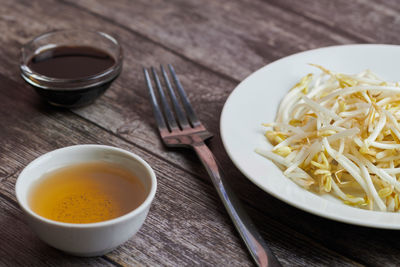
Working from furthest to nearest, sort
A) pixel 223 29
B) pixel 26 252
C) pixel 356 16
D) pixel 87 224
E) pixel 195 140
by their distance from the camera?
pixel 356 16 → pixel 223 29 → pixel 195 140 → pixel 26 252 → pixel 87 224

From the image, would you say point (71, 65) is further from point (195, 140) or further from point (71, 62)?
point (195, 140)

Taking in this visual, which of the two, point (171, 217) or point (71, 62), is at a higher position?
point (71, 62)

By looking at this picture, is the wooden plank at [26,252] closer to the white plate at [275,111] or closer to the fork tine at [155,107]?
the white plate at [275,111]

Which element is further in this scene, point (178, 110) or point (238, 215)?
point (178, 110)

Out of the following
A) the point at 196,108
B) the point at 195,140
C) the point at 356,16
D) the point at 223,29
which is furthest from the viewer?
the point at 356,16

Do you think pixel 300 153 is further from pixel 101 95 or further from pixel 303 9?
pixel 303 9

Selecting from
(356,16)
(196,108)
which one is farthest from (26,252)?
(356,16)

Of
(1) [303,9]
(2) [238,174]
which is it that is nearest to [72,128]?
(2) [238,174]
